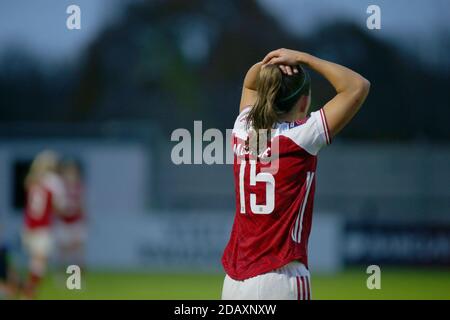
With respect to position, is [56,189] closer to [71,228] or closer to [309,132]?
[71,228]

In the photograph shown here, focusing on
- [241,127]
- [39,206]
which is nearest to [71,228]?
[39,206]

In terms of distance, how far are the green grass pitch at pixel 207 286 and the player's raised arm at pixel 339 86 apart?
7930 mm

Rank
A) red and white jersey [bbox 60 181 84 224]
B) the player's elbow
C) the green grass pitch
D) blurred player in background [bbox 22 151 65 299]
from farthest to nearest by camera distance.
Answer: red and white jersey [bbox 60 181 84 224] < blurred player in background [bbox 22 151 65 299] < the green grass pitch < the player's elbow

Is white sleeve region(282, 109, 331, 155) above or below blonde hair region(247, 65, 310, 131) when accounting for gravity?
below

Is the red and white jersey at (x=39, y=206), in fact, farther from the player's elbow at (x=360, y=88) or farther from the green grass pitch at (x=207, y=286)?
the player's elbow at (x=360, y=88)

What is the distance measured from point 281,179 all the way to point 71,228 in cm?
1216

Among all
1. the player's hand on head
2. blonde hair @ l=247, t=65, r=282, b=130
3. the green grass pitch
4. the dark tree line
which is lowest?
the green grass pitch

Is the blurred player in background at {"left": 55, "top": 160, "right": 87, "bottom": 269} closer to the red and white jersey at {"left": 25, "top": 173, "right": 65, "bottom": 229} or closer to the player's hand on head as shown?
the red and white jersey at {"left": 25, "top": 173, "right": 65, "bottom": 229}

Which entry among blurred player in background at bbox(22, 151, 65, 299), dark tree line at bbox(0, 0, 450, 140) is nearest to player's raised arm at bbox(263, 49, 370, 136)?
blurred player in background at bbox(22, 151, 65, 299)

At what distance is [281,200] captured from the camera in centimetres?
409

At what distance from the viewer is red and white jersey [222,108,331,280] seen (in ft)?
13.4

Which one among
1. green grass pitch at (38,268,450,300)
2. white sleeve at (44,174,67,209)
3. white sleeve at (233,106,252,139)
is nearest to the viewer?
white sleeve at (233,106,252,139)

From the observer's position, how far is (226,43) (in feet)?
79.3

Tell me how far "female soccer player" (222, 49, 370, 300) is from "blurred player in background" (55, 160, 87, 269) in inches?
456
